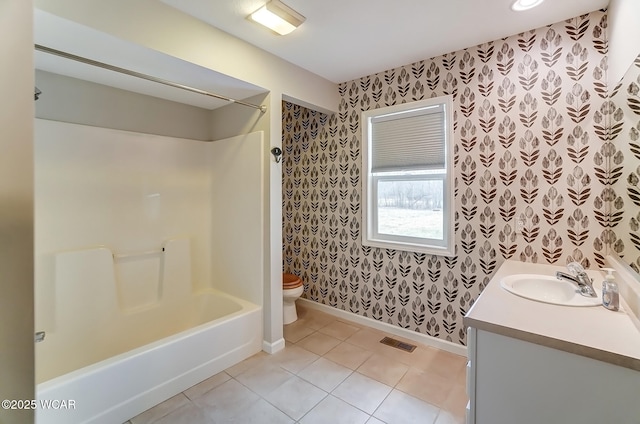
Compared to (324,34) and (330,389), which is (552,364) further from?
(324,34)

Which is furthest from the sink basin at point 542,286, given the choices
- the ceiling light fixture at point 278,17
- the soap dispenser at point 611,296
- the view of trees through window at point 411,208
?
the ceiling light fixture at point 278,17

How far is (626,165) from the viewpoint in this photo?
4.96ft

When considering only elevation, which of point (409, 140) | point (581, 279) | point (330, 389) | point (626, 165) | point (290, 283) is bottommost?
point (330, 389)

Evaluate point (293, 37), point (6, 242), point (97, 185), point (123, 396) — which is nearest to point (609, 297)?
point (6, 242)

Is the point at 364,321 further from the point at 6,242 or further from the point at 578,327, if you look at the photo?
the point at 6,242

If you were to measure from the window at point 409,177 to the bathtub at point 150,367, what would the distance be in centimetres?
147

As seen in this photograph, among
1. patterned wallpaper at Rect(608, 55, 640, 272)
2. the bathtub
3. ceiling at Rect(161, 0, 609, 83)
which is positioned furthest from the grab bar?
patterned wallpaper at Rect(608, 55, 640, 272)

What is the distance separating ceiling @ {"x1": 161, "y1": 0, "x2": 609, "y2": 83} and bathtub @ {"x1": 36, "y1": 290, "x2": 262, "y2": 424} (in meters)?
2.16

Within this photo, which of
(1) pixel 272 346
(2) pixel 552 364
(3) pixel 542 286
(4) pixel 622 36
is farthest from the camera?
(1) pixel 272 346

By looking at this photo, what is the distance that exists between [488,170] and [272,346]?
2272 mm

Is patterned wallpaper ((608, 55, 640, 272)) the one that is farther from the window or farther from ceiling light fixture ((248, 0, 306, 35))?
ceiling light fixture ((248, 0, 306, 35))

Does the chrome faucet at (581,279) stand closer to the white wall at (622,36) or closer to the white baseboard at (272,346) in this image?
the white wall at (622,36)

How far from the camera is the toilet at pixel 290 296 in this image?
9.61 feet

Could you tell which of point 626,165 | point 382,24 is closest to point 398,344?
point 626,165
